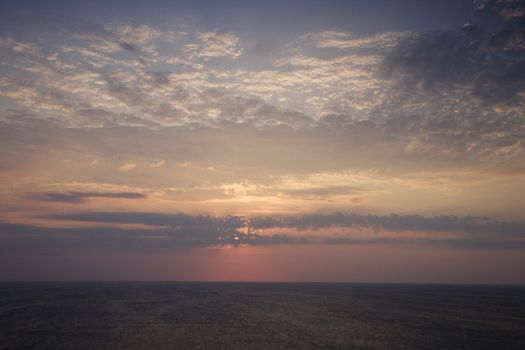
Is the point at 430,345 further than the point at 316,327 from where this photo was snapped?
No

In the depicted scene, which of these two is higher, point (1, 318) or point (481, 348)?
point (481, 348)

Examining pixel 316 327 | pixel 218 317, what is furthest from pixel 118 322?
pixel 316 327

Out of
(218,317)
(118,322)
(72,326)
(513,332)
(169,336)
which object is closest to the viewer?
(169,336)

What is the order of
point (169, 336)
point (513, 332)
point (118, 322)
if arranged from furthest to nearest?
point (118, 322)
point (513, 332)
point (169, 336)

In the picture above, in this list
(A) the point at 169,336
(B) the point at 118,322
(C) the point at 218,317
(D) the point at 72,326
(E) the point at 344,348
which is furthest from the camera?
(C) the point at 218,317

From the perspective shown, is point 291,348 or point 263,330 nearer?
point 291,348

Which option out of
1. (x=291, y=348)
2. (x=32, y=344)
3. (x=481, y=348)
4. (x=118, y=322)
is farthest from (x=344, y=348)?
(x=118, y=322)

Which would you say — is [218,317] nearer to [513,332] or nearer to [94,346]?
[94,346]

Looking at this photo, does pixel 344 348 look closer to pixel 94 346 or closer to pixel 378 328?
pixel 378 328

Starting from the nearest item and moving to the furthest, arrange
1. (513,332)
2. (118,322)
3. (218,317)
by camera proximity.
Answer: (513,332), (118,322), (218,317)
